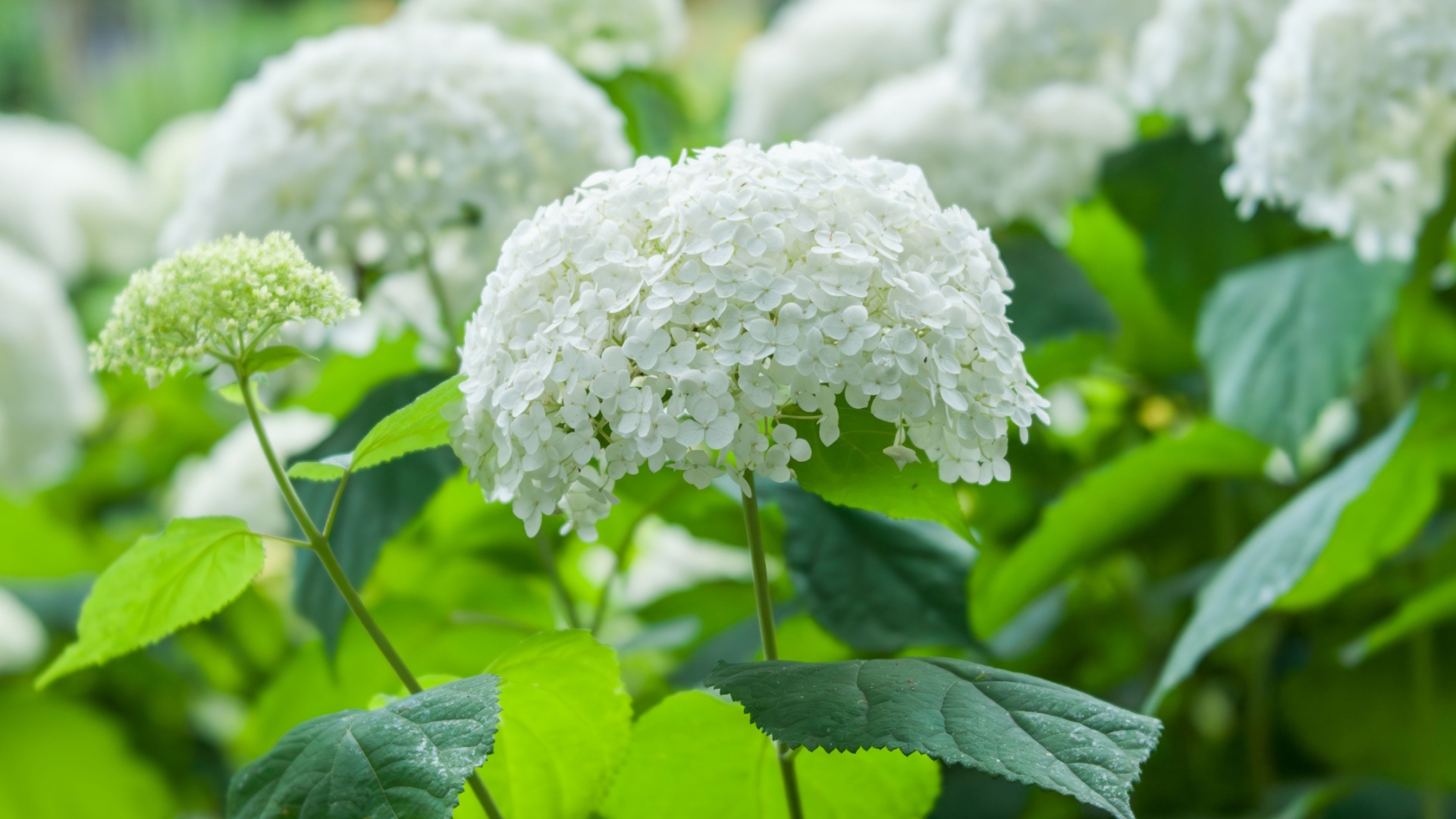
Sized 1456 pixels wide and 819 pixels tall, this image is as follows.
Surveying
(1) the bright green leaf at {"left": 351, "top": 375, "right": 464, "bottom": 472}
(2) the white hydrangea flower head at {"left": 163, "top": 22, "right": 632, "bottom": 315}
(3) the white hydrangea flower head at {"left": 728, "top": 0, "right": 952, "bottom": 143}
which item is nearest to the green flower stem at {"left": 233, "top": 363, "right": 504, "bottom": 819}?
(1) the bright green leaf at {"left": 351, "top": 375, "right": 464, "bottom": 472}

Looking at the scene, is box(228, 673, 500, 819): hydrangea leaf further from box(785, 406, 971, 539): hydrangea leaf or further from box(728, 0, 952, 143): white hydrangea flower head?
box(728, 0, 952, 143): white hydrangea flower head

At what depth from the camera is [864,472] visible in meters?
0.44

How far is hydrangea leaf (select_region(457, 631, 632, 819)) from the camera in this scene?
484 mm

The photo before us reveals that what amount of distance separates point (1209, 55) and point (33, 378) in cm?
130

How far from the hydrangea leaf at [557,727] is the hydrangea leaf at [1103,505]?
36 centimetres

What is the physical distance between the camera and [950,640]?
0.68 meters

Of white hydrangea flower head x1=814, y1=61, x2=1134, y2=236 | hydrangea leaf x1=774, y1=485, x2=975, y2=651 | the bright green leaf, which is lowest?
the bright green leaf

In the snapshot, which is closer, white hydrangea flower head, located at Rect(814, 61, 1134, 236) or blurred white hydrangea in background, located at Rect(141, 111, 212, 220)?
white hydrangea flower head, located at Rect(814, 61, 1134, 236)

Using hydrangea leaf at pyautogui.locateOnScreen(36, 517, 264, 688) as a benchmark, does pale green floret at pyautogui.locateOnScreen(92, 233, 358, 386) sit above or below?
above

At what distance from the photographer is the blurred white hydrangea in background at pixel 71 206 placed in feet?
5.82

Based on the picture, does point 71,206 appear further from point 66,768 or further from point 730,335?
point 730,335

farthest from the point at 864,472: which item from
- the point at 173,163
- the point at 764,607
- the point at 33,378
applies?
the point at 173,163

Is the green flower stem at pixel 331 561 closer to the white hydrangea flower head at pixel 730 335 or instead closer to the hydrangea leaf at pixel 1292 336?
the white hydrangea flower head at pixel 730 335

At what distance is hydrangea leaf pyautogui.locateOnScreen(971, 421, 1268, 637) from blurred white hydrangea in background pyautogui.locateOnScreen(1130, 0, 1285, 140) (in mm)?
260
